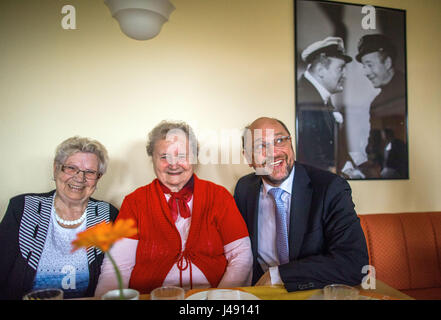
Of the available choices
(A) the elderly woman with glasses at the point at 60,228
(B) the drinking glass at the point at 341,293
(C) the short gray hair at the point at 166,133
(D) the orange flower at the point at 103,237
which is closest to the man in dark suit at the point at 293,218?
(B) the drinking glass at the point at 341,293

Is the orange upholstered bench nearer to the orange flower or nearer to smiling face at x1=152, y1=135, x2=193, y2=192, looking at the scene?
smiling face at x1=152, y1=135, x2=193, y2=192

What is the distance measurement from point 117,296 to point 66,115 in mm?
996

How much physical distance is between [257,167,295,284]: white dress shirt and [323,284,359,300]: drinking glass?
525 mm

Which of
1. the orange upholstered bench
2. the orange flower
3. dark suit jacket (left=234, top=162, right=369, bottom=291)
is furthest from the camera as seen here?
the orange upholstered bench

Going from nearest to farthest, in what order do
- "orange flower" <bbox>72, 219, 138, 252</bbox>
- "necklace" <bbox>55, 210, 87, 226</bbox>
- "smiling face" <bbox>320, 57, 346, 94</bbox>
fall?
"orange flower" <bbox>72, 219, 138, 252</bbox>
"necklace" <bbox>55, 210, 87, 226</bbox>
"smiling face" <bbox>320, 57, 346, 94</bbox>

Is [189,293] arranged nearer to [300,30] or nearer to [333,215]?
[333,215]

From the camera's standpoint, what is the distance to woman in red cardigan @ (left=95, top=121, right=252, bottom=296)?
1.16 meters

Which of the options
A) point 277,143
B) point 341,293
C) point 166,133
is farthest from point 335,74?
→ point 341,293

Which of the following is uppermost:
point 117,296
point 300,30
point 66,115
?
point 300,30

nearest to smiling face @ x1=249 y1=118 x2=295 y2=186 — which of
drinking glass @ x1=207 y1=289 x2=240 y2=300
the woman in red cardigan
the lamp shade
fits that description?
the woman in red cardigan

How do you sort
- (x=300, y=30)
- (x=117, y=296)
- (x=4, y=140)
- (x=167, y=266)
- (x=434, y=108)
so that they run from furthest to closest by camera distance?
(x=434, y=108) < (x=300, y=30) < (x=4, y=140) < (x=167, y=266) < (x=117, y=296)

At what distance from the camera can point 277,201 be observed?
1.35 m
